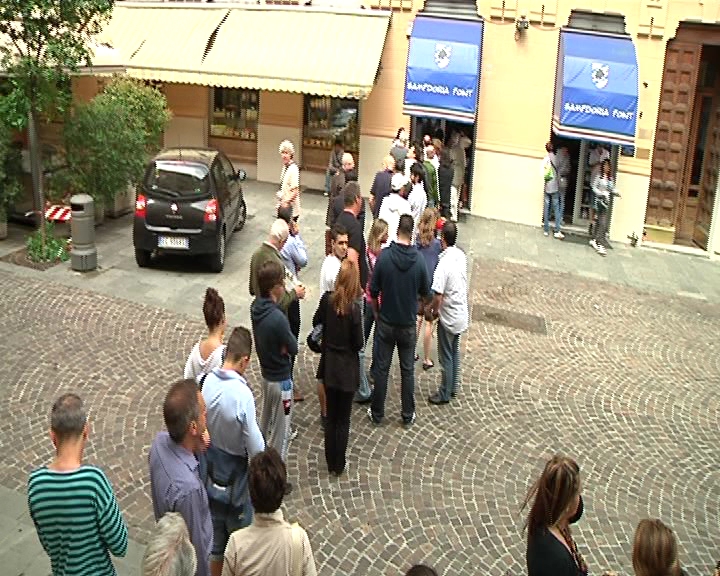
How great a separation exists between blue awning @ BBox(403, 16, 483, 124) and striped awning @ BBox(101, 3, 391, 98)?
87 cm

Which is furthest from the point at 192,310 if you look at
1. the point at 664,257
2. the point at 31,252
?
the point at 664,257

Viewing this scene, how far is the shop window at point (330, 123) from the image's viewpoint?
59.1 feet

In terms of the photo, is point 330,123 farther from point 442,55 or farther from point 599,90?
point 599,90

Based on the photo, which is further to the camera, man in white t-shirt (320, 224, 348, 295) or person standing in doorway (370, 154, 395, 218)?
person standing in doorway (370, 154, 395, 218)

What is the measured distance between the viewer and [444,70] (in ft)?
51.6

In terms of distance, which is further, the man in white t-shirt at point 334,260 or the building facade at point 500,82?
the building facade at point 500,82

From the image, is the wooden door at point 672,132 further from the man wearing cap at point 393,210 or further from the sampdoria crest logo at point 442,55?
the man wearing cap at point 393,210

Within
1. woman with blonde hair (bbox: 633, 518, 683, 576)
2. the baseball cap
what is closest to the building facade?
the baseball cap

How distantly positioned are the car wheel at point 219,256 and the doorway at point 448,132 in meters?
6.36

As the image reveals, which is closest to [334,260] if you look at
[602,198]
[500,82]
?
[602,198]

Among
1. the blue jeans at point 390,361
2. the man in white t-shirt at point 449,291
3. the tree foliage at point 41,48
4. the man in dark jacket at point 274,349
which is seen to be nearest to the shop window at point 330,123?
the tree foliage at point 41,48

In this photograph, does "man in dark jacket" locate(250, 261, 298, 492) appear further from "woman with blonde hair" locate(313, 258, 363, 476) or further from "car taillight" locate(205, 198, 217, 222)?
"car taillight" locate(205, 198, 217, 222)

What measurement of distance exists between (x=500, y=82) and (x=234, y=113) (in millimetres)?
6486

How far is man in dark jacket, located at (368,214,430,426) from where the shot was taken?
736 centimetres
